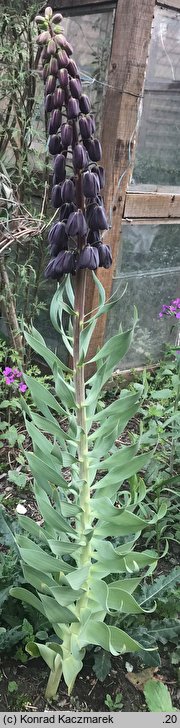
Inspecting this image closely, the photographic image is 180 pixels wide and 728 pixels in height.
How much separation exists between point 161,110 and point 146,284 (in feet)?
3.40

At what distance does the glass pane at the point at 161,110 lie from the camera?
3.19 meters

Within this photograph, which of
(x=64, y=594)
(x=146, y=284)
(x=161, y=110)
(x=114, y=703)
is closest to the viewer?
(x=64, y=594)

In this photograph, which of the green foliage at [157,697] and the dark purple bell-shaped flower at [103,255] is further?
the green foliage at [157,697]

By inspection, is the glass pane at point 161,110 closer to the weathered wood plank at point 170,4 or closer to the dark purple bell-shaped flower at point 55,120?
the weathered wood plank at point 170,4

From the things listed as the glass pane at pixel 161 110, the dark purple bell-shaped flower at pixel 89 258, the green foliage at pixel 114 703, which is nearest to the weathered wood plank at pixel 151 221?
the glass pane at pixel 161 110

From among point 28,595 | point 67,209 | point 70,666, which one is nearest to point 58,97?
point 67,209

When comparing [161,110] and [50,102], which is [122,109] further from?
[50,102]

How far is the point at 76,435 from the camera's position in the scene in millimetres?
1515

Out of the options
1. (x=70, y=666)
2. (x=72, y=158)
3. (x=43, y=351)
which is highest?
(x=72, y=158)

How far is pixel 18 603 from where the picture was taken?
190cm

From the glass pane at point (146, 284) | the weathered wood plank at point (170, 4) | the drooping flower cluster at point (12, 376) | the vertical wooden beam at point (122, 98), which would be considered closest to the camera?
the drooping flower cluster at point (12, 376)

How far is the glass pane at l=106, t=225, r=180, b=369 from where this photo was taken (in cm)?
362

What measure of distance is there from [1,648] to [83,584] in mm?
379

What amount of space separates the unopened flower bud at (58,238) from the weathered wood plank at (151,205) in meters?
2.09
